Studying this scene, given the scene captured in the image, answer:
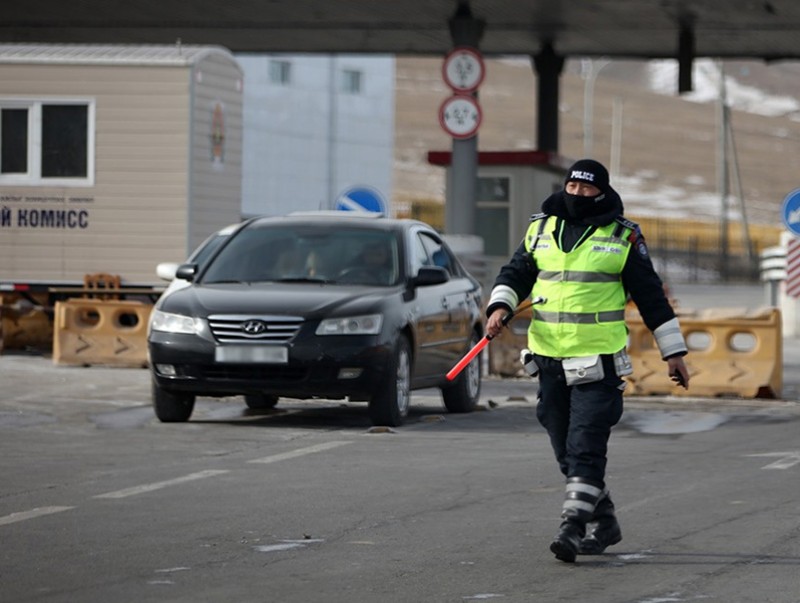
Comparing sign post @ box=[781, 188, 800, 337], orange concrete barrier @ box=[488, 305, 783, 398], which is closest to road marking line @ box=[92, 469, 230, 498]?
orange concrete barrier @ box=[488, 305, 783, 398]

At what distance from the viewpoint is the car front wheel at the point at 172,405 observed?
49.3 feet

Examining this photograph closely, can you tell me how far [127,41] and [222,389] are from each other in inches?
721

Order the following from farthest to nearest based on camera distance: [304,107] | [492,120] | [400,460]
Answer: [492,120] < [304,107] < [400,460]

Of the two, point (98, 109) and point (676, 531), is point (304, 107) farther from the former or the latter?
point (676, 531)

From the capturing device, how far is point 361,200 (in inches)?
1077

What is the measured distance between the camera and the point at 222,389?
14.5 metres

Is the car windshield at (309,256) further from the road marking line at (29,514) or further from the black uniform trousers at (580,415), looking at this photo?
the black uniform trousers at (580,415)

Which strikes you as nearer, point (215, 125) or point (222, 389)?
point (222, 389)

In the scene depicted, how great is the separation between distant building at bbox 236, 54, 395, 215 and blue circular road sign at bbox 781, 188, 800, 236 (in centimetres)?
2778

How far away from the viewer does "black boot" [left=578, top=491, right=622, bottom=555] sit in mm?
8500

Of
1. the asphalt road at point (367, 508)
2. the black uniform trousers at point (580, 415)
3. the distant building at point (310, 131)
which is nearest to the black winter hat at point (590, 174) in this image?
the black uniform trousers at point (580, 415)

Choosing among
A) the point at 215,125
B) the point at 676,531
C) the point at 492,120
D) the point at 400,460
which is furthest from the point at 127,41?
the point at 492,120

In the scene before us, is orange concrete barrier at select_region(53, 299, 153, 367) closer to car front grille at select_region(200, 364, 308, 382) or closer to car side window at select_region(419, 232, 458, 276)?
car side window at select_region(419, 232, 458, 276)

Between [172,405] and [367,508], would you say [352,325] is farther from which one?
[367,508]
